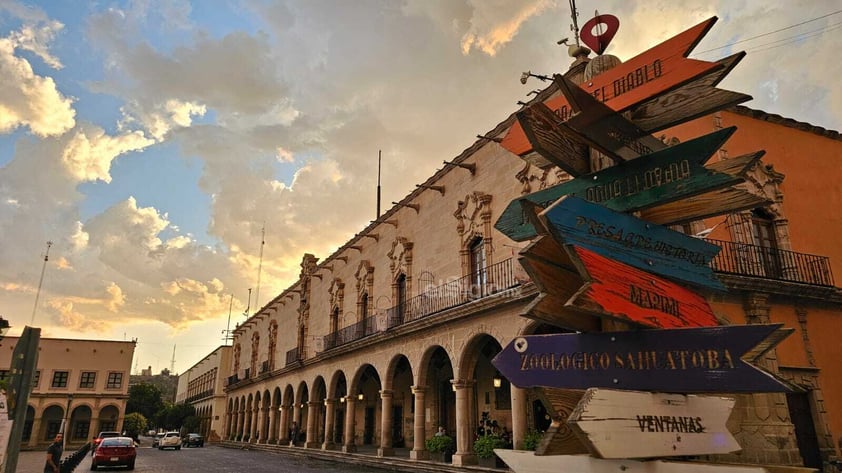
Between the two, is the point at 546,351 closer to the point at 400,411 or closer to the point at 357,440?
the point at 400,411

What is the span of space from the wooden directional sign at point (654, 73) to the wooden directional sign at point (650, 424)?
175 cm

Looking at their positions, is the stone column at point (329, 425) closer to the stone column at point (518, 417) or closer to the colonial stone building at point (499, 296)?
the colonial stone building at point (499, 296)

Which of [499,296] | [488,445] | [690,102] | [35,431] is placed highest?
[499,296]

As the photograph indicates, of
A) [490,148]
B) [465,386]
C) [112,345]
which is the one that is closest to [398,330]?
[465,386]

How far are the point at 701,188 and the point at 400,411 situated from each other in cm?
2342

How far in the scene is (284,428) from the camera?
32188 millimetres

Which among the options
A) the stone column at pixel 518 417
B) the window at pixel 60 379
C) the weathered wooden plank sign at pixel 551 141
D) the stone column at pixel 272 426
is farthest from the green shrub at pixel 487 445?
the window at pixel 60 379

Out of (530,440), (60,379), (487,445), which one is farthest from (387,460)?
(60,379)

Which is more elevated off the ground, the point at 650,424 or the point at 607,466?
the point at 650,424

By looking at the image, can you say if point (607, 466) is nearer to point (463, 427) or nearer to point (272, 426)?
point (463, 427)

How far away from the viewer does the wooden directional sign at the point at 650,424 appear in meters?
2.03

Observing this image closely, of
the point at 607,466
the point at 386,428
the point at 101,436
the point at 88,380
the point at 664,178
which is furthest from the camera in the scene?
the point at 88,380

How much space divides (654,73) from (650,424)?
204 cm

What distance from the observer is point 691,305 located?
8.93 feet
